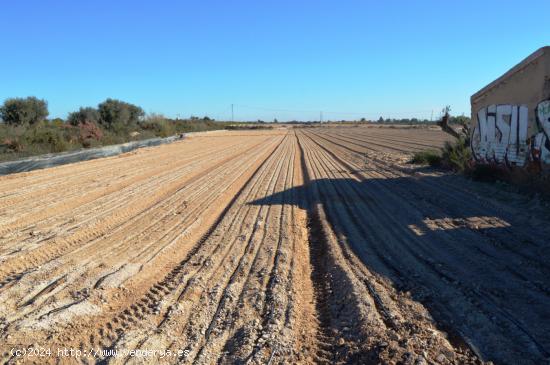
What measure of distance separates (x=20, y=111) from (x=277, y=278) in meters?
41.9

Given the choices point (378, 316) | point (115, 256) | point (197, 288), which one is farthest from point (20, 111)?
point (378, 316)

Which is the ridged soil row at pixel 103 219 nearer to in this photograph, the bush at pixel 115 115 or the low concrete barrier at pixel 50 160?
the low concrete barrier at pixel 50 160

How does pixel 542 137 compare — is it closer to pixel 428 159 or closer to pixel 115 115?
pixel 428 159

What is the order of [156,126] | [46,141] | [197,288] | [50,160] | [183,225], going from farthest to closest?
[156,126] → [46,141] → [50,160] → [183,225] → [197,288]

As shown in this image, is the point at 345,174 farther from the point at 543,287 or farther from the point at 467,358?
the point at 467,358

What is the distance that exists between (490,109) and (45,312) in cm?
Result: 1421

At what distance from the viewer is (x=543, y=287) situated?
17.8 ft

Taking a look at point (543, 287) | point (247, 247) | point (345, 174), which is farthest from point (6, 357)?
point (345, 174)

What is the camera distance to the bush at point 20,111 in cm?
3962

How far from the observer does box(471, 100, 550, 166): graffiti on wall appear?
37.2 ft

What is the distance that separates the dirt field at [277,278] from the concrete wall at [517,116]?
62.9 inches

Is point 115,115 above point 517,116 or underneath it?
above

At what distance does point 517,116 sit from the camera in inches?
497

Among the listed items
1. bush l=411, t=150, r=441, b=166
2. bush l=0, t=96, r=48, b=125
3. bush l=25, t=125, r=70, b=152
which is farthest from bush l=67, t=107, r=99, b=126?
bush l=411, t=150, r=441, b=166
